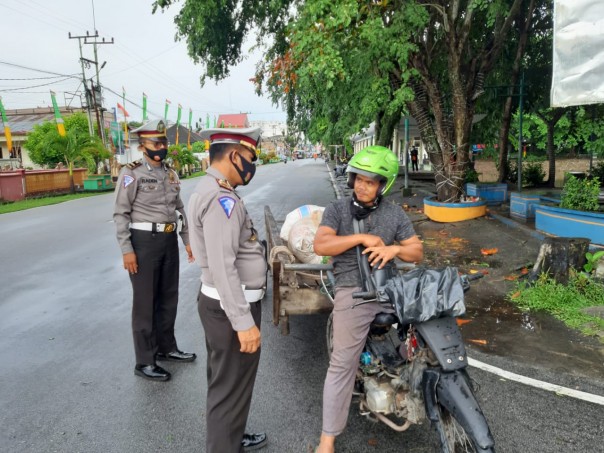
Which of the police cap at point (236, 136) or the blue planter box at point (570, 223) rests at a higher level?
the police cap at point (236, 136)

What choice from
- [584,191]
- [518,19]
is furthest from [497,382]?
[518,19]

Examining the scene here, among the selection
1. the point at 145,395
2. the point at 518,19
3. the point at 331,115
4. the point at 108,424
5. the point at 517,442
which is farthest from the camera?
the point at 331,115

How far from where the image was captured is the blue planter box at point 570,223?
705 cm

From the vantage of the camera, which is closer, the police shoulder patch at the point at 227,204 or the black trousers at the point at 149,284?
the police shoulder patch at the point at 227,204

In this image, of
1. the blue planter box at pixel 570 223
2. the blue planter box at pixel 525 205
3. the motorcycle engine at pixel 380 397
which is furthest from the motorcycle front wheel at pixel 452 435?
the blue planter box at pixel 525 205

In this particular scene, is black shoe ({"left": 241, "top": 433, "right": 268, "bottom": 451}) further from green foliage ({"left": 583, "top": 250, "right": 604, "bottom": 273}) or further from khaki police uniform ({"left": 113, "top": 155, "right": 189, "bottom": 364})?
green foliage ({"left": 583, "top": 250, "right": 604, "bottom": 273})

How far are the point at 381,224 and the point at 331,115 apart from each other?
1270 cm

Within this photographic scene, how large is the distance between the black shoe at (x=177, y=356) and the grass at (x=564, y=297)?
151 inches

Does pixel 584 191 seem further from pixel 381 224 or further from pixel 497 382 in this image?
pixel 381 224

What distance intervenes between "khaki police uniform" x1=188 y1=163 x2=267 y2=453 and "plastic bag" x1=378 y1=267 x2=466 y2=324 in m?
0.75

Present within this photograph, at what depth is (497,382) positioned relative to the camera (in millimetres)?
3742

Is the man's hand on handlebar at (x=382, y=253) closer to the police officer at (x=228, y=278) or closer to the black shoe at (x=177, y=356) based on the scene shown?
the police officer at (x=228, y=278)

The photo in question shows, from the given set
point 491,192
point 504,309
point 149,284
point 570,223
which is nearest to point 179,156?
point 491,192

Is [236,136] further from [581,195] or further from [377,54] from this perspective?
[377,54]
